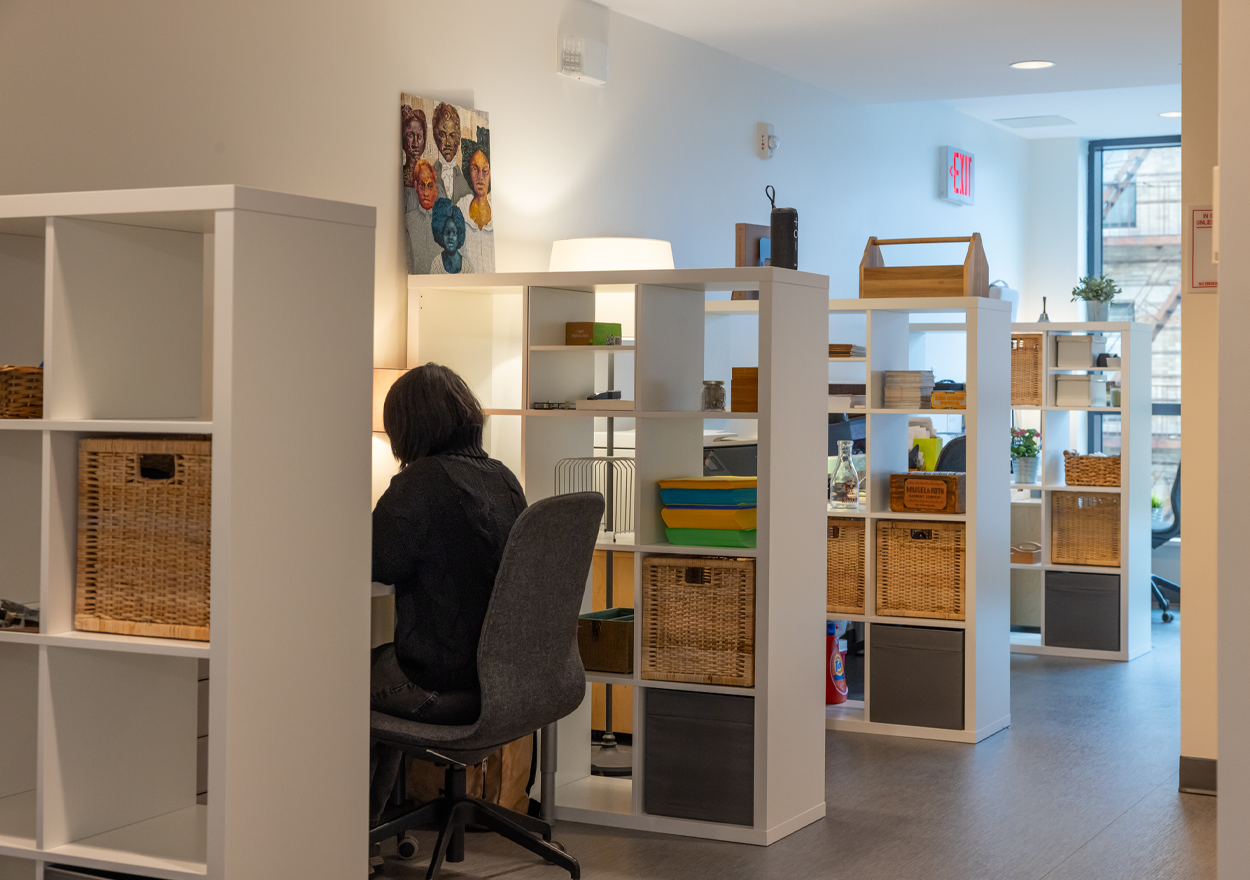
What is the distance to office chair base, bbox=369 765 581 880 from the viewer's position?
3.58 meters

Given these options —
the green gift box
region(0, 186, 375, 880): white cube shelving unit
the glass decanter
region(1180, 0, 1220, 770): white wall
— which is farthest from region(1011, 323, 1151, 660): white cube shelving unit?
region(0, 186, 375, 880): white cube shelving unit

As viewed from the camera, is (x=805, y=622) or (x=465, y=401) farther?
(x=805, y=622)

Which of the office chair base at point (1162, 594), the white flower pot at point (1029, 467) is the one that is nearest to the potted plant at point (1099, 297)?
the white flower pot at point (1029, 467)

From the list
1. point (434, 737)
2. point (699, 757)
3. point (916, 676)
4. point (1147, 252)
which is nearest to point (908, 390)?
point (916, 676)

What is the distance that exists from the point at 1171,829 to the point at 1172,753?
1.01 m

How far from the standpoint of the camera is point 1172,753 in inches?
199

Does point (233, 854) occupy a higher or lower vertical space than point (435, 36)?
lower

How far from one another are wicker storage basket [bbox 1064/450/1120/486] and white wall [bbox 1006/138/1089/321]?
118 inches

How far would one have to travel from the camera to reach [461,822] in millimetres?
3631

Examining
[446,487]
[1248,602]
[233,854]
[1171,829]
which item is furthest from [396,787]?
[1248,602]

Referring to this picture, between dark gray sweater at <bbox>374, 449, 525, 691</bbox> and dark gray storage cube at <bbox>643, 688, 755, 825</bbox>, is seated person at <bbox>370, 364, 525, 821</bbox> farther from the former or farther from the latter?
dark gray storage cube at <bbox>643, 688, 755, 825</bbox>

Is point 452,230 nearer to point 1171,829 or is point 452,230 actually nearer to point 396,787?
point 396,787

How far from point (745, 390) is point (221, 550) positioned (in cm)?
200

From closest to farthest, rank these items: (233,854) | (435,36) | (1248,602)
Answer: (1248,602), (233,854), (435,36)
